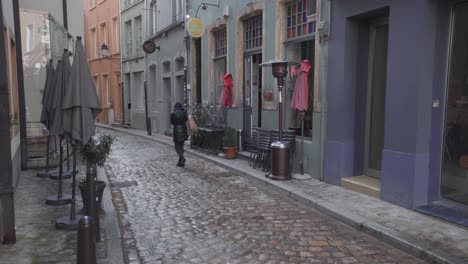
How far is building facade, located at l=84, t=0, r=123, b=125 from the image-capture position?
82.0ft

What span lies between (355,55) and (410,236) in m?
3.54

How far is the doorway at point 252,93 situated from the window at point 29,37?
5.38 meters

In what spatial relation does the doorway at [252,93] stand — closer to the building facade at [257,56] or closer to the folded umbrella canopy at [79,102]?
the building facade at [257,56]

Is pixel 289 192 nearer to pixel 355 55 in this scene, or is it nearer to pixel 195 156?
pixel 355 55

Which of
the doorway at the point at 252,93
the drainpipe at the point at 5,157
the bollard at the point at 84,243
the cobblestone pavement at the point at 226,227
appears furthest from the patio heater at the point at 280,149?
the bollard at the point at 84,243

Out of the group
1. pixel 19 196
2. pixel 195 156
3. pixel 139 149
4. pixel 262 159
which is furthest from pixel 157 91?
pixel 19 196

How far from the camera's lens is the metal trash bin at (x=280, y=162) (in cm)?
771

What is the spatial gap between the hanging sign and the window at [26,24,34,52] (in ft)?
15.3

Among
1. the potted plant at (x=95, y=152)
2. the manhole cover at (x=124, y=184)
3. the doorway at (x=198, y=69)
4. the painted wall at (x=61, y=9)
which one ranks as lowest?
the manhole cover at (x=124, y=184)

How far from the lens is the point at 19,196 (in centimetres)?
A: 661

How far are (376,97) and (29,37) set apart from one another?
25.7 feet

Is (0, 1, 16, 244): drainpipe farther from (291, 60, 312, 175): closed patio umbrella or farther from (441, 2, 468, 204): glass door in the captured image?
(441, 2, 468, 204): glass door

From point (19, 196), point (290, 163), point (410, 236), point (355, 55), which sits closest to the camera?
point (410, 236)

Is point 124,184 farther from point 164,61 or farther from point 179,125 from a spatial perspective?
point 164,61
